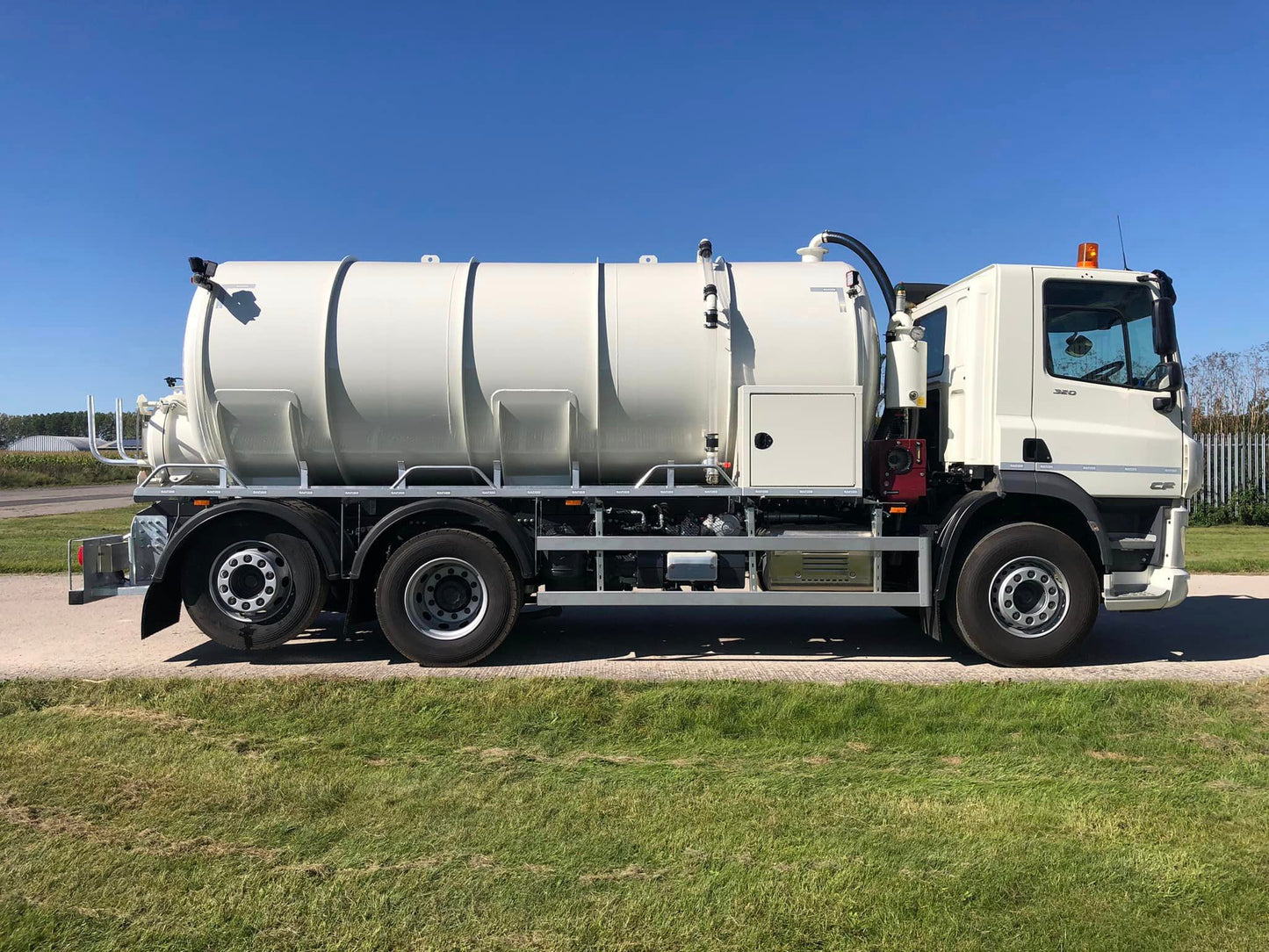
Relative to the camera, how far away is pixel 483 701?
218 inches

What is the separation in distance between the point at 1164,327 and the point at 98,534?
18.0 m

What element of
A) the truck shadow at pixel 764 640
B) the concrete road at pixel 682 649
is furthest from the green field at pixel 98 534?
the truck shadow at pixel 764 640

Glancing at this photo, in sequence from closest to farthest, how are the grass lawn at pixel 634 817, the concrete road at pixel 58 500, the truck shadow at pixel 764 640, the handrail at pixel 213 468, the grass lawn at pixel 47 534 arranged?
the grass lawn at pixel 634 817 → the handrail at pixel 213 468 → the truck shadow at pixel 764 640 → the grass lawn at pixel 47 534 → the concrete road at pixel 58 500

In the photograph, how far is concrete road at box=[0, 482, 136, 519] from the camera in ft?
79.5

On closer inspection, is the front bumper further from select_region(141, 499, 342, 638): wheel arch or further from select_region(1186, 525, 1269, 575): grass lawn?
select_region(1186, 525, 1269, 575): grass lawn

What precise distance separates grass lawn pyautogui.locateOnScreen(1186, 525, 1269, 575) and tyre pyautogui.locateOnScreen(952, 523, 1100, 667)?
288 inches

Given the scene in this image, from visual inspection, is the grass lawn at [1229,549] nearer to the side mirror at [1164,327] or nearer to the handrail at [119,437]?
the side mirror at [1164,327]

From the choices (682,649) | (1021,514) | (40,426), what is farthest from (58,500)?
(40,426)

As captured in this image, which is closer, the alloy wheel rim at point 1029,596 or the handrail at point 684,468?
the alloy wheel rim at point 1029,596

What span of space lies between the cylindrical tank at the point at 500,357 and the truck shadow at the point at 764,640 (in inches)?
70.0

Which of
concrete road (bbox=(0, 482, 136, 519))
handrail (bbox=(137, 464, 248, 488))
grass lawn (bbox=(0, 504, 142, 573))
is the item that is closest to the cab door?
handrail (bbox=(137, 464, 248, 488))

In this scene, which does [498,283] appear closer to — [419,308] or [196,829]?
[419,308]

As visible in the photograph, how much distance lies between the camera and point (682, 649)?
7.40 meters

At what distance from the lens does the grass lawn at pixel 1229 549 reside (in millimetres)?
12406
